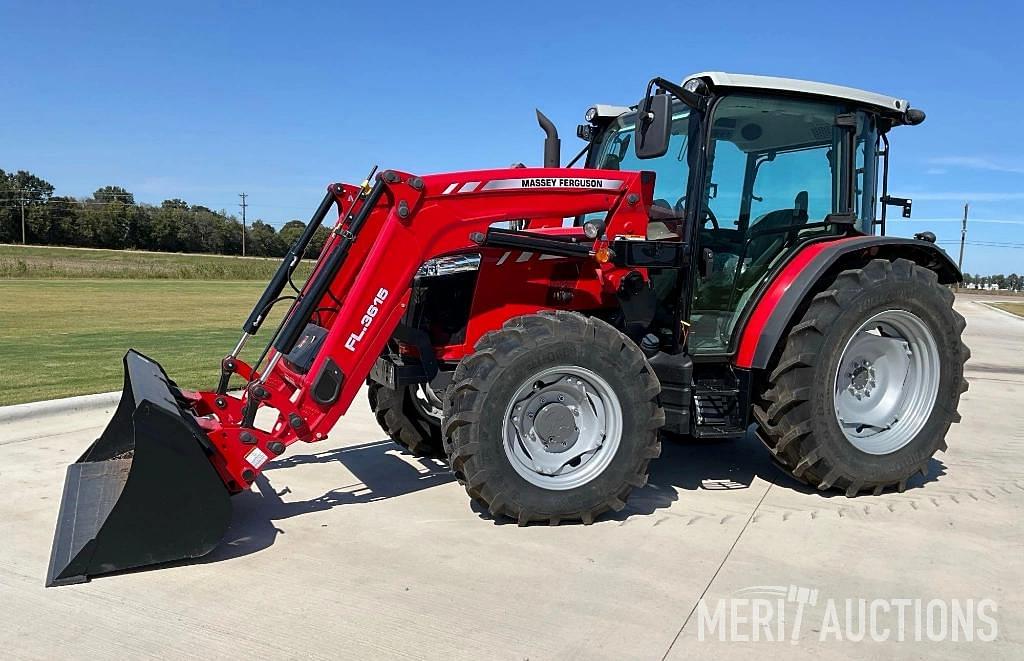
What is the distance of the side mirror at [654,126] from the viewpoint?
4074 millimetres

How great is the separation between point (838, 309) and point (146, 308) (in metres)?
18.7

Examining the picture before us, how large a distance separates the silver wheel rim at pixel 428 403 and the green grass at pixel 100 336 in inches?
143

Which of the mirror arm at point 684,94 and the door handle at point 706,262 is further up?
the mirror arm at point 684,94

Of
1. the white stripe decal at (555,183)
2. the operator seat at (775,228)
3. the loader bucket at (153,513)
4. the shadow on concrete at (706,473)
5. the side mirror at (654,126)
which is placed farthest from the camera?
the operator seat at (775,228)

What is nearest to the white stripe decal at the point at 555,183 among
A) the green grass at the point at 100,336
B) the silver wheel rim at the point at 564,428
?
the silver wheel rim at the point at 564,428

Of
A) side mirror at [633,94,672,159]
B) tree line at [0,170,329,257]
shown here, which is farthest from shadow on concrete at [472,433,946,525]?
tree line at [0,170,329,257]

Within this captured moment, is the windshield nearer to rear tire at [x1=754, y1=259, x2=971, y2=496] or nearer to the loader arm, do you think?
the loader arm

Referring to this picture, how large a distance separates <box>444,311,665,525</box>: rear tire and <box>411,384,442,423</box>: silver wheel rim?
1400mm

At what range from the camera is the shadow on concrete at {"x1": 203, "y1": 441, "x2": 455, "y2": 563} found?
390 cm

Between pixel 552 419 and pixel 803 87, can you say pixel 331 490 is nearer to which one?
pixel 552 419

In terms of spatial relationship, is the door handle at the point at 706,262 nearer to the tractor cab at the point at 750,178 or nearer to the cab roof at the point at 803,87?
the tractor cab at the point at 750,178

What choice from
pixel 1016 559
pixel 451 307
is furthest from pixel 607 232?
pixel 1016 559

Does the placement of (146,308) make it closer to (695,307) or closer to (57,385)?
(57,385)

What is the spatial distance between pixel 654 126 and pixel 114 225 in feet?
306
